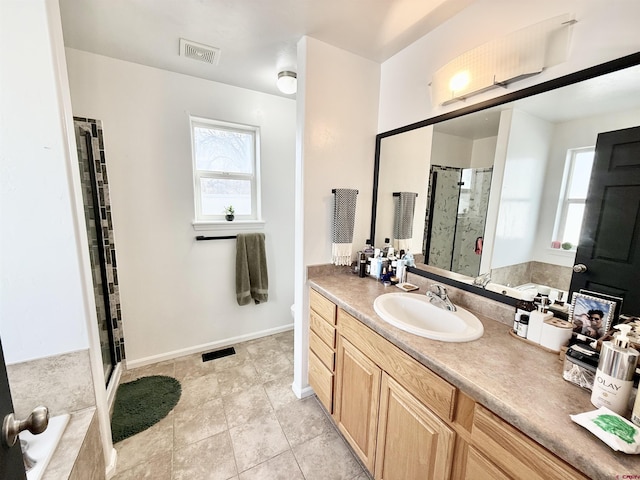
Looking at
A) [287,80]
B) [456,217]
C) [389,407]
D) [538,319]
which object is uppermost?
[287,80]

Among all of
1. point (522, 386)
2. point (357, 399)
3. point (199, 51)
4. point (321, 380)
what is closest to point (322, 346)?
point (321, 380)

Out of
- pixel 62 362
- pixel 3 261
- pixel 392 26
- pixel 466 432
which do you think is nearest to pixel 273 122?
pixel 392 26

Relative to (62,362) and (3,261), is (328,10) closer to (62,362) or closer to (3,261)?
(3,261)

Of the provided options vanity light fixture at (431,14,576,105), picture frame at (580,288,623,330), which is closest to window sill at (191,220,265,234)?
vanity light fixture at (431,14,576,105)

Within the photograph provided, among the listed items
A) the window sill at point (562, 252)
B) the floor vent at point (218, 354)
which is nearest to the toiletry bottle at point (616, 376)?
the window sill at point (562, 252)

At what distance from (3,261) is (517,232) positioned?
2.21 meters

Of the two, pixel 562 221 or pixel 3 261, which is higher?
pixel 562 221

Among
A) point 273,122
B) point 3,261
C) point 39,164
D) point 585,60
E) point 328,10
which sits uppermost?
point 328,10

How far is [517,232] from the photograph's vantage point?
1.19 m

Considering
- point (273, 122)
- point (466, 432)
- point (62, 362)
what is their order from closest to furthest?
point (466, 432) → point (62, 362) → point (273, 122)

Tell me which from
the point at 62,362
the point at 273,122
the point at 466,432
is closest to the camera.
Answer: the point at 466,432

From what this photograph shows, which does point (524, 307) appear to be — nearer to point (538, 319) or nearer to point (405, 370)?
point (538, 319)

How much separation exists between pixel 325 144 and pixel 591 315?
1558 mm

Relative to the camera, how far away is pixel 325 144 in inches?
68.4
